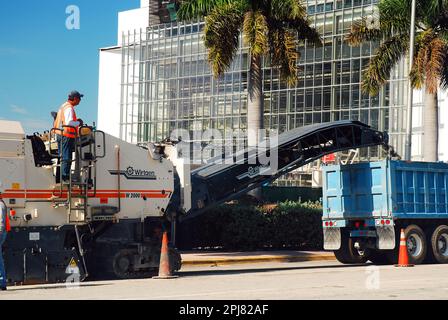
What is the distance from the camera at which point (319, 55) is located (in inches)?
1987

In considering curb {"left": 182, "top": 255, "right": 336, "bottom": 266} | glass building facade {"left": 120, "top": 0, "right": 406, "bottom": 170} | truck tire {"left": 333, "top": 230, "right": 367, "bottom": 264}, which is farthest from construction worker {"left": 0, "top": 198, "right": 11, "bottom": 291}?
glass building facade {"left": 120, "top": 0, "right": 406, "bottom": 170}

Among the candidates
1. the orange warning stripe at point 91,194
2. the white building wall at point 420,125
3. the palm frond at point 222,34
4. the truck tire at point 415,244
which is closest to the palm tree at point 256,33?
the palm frond at point 222,34

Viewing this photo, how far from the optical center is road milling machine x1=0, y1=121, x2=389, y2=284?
14992mm

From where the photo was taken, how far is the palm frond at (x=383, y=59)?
100ft

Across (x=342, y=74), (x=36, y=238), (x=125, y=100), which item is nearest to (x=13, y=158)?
(x=36, y=238)

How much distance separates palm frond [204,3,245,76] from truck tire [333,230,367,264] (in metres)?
8.34

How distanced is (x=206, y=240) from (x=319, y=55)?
89.1 feet

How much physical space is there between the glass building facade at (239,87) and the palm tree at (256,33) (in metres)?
18.6

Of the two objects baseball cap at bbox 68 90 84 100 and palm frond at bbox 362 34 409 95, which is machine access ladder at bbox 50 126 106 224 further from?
palm frond at bbox 362 34 409 95

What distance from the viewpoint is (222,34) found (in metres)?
27.5

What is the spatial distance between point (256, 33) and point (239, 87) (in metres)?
25.4
